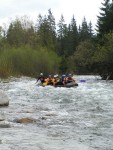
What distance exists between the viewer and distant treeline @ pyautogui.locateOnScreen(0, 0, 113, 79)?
4169 centimetres

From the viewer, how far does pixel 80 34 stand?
95.6 metres

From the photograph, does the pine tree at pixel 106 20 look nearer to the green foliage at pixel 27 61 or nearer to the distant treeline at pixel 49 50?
the distant treeline at pixel 49 50

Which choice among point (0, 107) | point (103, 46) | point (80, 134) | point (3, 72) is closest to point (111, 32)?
point (103, 46)

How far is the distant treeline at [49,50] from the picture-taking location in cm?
4169

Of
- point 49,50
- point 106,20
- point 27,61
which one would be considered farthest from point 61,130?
point 49,50

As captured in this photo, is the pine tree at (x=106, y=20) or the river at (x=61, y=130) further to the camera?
the pine tree at (x=106, y=20)

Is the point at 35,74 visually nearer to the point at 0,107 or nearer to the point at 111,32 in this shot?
the point at 111,32

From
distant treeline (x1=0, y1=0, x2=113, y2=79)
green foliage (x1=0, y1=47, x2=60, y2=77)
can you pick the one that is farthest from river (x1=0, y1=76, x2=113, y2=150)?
green foliage (x1=0, y1=47, x2=60, y2=77)

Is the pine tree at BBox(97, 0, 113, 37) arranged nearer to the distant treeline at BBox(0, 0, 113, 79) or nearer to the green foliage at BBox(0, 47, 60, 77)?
the distant treeline at BBox(0, 0, 113, 79)

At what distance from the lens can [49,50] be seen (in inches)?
2498

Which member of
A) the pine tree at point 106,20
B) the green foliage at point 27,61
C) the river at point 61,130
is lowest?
the river at point 61,130

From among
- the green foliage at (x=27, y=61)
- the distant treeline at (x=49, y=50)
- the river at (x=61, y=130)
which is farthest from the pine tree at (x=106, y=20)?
the river at (x=61, y=130)

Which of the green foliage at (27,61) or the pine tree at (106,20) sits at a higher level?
the pine tree at (106,20)

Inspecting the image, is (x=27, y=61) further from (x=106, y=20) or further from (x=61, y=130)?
(x=61, y=130)
